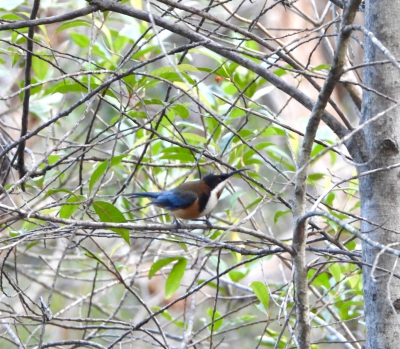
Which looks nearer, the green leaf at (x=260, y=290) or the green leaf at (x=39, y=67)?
the green leaf at (x=260, y=290)

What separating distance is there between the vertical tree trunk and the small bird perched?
4.61ft

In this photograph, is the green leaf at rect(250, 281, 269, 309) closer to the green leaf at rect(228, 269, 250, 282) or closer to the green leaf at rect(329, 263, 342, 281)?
the green leaf at rect(329, 263, 342, 281)

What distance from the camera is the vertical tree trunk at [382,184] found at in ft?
6.60

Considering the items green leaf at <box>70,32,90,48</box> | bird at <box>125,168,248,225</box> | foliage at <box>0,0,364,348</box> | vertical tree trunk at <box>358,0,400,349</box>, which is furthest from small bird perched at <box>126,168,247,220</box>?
vertical tree trunk at <box>358,0,400,349</box>

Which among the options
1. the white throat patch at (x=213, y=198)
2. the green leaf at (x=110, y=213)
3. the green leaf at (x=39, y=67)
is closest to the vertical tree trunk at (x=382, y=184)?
the green leaf at (x=110, y=213)

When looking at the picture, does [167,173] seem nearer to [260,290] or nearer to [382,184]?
[260,290]

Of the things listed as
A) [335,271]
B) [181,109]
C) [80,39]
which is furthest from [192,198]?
[80,39]

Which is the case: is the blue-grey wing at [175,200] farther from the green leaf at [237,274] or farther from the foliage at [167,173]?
the green leaf at [237,274]

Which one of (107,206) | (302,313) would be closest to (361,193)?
(302,313)

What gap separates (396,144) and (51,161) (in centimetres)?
195

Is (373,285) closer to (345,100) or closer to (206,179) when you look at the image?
(206,179)

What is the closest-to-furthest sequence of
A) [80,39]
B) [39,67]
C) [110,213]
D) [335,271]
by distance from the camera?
[110,213] < [335,271] < [80,39] < [39,67]

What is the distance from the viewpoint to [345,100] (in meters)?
9.09

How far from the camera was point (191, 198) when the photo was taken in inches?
137
